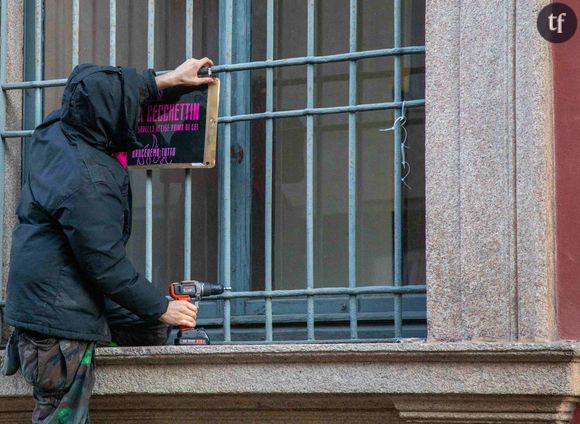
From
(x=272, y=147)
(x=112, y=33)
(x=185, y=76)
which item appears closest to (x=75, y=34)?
(x=112, y=33)

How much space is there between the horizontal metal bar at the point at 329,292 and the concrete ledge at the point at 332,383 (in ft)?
1.03

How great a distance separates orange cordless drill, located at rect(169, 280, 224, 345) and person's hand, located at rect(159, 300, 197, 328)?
0.29 feet

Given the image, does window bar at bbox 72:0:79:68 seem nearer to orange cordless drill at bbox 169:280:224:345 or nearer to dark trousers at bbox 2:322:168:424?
orange cordless drill at bbox 169:280:224:345

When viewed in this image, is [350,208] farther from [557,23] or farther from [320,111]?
[557,23]

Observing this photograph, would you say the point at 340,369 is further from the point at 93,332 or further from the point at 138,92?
the point at 138,92

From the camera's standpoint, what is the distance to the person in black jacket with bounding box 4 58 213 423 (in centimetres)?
544

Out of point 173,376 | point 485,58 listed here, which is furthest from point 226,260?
point 485,58

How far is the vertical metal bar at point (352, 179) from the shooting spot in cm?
585

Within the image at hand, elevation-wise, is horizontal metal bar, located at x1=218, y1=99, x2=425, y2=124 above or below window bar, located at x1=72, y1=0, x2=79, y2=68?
below

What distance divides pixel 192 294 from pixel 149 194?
2.20 ft

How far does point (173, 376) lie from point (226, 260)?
0.57 meters

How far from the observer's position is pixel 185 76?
19.7ft

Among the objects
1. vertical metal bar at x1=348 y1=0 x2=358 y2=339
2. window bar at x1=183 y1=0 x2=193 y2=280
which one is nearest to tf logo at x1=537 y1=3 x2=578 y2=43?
vertical metal bar at x1=348 y1=0 x2=358 y2=339

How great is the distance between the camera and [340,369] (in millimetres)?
5602
